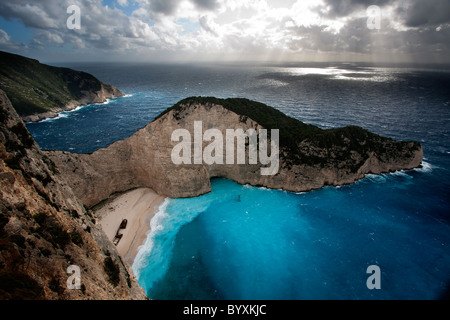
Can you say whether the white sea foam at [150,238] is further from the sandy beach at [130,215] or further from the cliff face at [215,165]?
the cliff face at [215,165]

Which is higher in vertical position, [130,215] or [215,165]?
[215,165]

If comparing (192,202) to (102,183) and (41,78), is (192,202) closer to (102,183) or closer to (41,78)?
(102,183)

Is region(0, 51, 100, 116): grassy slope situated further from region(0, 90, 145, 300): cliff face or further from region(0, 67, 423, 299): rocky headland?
region(0, 90, 145, 300): cliff face

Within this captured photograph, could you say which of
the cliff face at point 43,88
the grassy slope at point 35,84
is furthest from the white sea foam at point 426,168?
the grassy slope at point 35,84

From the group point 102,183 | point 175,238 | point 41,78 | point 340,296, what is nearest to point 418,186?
point 340,296

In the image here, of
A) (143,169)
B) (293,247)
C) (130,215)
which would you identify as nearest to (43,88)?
(143,169)

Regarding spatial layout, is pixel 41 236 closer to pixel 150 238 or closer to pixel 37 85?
pixel 150 238

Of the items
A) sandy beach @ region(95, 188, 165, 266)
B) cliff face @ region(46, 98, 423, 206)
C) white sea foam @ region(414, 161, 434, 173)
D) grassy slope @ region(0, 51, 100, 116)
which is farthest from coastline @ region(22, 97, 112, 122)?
white sea foam @ region(414, 161, 434, 173)
